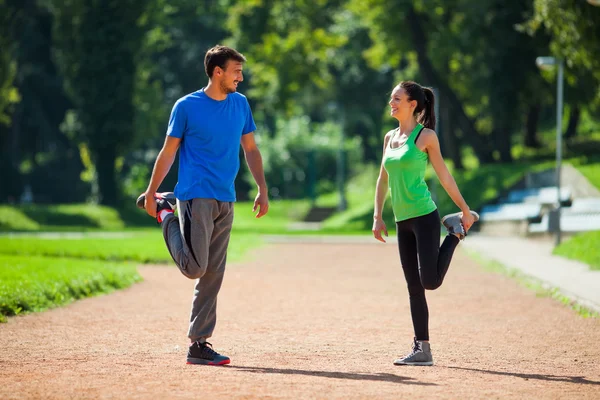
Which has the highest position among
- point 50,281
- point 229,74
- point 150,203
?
point 229,74

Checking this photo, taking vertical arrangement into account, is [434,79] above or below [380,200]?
above

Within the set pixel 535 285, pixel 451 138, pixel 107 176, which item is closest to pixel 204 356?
pixel 535 285

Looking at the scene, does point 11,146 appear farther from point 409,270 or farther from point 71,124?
point 409,270

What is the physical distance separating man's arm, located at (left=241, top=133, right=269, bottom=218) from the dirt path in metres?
1.13

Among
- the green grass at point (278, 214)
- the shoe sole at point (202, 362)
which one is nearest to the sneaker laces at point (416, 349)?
the shoe sole at point (202, 362)

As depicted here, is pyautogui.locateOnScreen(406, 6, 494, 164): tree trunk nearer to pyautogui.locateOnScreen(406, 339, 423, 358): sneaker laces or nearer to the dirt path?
the dirt path

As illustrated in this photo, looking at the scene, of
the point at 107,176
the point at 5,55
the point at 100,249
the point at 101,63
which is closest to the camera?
the point at 100,249

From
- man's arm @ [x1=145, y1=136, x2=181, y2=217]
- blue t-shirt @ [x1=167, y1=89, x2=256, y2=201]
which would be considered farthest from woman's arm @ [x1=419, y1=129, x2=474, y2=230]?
man's arm @ [x1=145, y1=136, x2=181, y2=217]

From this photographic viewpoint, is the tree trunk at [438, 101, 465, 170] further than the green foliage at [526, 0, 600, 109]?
Yes

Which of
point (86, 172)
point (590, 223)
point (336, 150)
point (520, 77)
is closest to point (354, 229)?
point (520, 77)

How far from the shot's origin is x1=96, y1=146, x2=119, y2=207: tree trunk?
47.1m

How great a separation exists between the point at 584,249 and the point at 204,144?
1407cm

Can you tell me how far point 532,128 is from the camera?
44.0m

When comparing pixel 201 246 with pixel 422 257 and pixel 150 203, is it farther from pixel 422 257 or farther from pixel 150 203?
pixel 422 257
